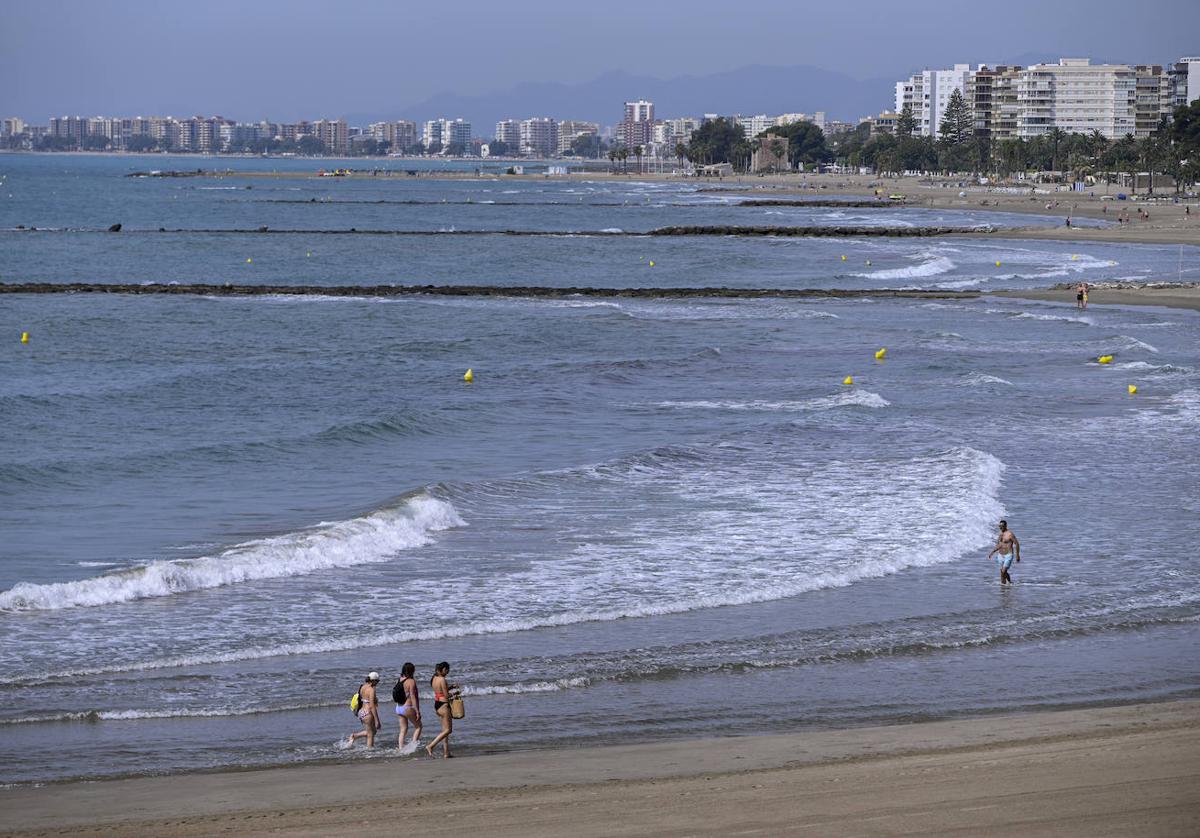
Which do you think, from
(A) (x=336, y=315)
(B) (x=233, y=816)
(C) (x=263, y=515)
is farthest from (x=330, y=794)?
(A) (x=336, y=315)

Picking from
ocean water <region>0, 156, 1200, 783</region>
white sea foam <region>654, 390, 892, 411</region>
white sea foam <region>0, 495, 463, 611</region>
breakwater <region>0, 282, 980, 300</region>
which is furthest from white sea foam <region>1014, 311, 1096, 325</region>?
white sea foam <region>0, 495, 463, 611</region>

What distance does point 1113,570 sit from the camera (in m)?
19.7

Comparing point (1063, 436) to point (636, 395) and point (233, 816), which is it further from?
point (233, 816)

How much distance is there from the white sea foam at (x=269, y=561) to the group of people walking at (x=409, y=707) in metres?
6.09

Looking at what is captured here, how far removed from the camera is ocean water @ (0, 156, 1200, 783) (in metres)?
14.6

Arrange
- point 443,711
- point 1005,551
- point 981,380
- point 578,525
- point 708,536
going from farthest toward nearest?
point 981,380 < point 578,525 < point 708,536 < point 1005,551 < point 443,711

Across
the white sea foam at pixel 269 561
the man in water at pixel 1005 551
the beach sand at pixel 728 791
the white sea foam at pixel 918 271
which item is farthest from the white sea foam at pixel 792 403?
the white sea foam at pixel 918 271

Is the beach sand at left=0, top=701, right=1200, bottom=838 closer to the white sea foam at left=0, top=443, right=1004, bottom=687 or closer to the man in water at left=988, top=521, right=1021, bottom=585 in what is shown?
the white sea foam at left=0, top=443, right=1004, bottom=687

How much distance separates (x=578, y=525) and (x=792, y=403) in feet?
43.4

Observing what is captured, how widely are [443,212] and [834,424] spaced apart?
372 ft

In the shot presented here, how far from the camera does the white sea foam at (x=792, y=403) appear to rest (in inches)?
1316

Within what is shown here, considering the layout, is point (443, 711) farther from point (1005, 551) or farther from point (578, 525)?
point (578, 525)

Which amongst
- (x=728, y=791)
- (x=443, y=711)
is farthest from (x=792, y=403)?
(x=728, y=791)

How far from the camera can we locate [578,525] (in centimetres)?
2211
